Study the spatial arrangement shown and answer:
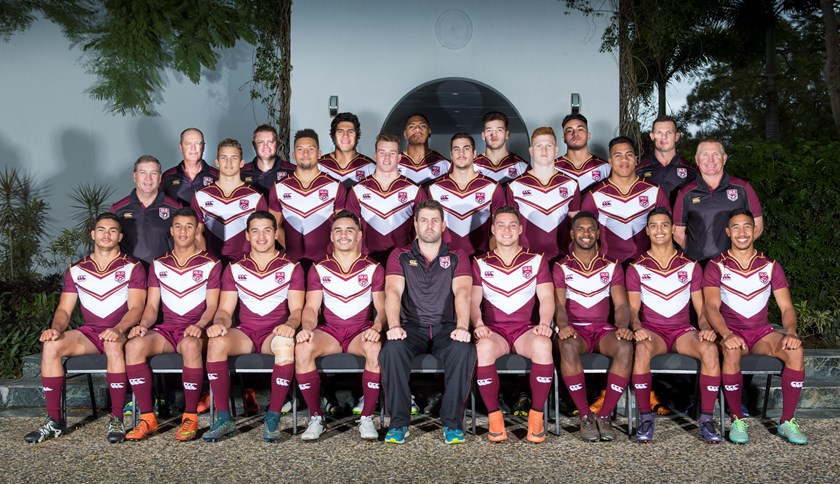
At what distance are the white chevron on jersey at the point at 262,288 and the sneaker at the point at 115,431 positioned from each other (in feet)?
3.24

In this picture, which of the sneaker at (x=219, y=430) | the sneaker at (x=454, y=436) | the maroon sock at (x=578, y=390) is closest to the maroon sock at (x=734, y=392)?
the maroon sock at (x=578, y=390)

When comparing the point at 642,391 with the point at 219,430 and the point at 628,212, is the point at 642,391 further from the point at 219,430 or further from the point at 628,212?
the point at 219,430

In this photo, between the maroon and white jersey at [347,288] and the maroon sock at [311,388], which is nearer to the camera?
the maroon sock at [311,388]

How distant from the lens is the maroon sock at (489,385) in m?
4.39

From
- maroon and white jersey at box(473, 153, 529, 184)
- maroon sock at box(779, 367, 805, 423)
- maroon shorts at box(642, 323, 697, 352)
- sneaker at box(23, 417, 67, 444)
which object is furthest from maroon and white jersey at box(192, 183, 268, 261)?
maroon sock at box(779, 367, 805, 423)

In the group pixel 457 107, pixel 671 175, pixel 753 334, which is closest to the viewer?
pixel 753 334

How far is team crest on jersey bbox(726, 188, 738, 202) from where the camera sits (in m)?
5.19

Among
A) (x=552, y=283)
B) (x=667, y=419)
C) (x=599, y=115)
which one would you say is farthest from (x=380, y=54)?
(x=667, y=419)

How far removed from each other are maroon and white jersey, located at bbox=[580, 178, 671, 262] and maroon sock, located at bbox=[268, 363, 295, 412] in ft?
7.40

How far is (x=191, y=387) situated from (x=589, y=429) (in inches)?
89.8

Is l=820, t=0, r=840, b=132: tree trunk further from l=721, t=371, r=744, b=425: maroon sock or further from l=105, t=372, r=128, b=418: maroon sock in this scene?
l=105, t=372, r=128, b=418: maroon sock

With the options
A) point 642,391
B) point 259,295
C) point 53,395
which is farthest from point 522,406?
point 53,395

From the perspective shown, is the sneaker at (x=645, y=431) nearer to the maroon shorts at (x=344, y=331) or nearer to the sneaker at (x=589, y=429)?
the sneaker at (x=589, y=429)

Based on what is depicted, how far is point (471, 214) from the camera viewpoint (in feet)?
17.6
